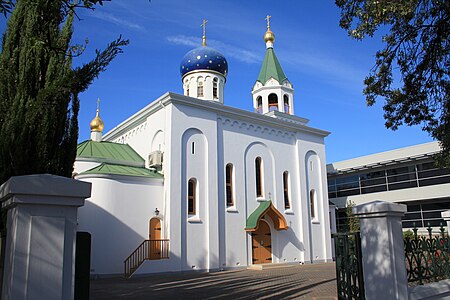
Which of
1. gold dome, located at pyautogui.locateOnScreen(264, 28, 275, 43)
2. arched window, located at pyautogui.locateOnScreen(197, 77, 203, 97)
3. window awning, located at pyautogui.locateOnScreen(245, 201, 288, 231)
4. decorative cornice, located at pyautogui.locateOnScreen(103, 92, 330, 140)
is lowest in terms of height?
window awning, located at pyautogui.locateOnScreen(245, 201, 288, 231)

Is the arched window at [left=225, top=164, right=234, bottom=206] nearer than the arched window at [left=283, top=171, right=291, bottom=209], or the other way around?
the arched window at [left=225, top=164, right=234, bottom=206]

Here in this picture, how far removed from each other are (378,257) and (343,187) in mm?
28967

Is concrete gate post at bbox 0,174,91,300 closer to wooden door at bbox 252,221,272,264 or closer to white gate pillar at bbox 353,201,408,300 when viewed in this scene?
white gate pillar at bbox 353,201,408,300

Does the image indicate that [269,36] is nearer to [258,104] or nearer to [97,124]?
[258,104]

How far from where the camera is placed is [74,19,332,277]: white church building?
55.3 ft

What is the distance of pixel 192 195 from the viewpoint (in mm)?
18938

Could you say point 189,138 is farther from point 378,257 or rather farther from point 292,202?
point 378,257

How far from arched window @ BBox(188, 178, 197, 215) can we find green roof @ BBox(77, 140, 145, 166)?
10.8ft

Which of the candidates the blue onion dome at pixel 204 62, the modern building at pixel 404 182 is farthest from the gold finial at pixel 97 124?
the modern building at pixel 404 182

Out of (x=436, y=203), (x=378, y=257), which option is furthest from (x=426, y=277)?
(x=436, y=203)

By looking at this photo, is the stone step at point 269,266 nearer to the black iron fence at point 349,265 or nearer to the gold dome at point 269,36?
the black iron fence at point 349,265

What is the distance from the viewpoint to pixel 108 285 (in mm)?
13492

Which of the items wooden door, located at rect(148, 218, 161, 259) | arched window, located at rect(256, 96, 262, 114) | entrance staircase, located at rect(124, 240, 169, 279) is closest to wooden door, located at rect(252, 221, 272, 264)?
wooden door, located at rect(148, 218, 161, 259)

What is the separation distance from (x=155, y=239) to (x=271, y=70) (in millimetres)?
15686
